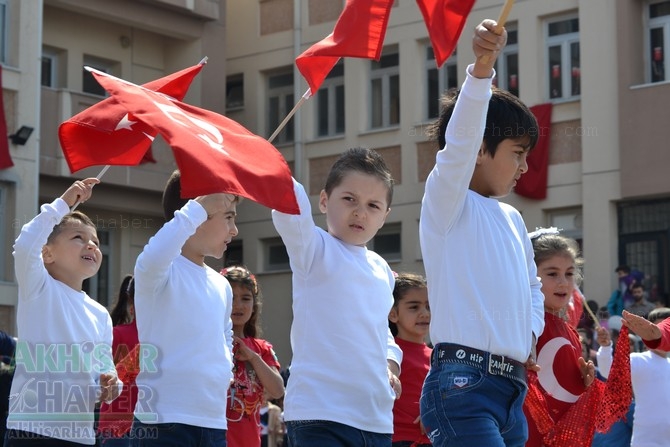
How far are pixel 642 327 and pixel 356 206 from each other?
6.42ft

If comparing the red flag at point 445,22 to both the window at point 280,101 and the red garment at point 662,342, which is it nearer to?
the red garment at point 662,342

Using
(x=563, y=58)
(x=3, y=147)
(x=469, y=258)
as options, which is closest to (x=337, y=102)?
(x=563, y=58)

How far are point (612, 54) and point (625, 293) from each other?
4.40 metres

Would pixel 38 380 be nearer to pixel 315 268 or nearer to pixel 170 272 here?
pixel 170 272

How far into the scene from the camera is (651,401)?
33.2 feet

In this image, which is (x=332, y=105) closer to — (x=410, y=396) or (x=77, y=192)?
(x=410, y=396)

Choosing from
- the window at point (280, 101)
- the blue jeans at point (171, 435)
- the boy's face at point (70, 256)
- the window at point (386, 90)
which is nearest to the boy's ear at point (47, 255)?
the boy's face at point (70, 256)

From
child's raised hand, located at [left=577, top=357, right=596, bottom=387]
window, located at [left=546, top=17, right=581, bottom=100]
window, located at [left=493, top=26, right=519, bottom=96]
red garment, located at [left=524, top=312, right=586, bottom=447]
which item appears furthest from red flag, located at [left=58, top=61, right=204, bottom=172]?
window, located at [left=493, top=26, right=519, bottom=96]

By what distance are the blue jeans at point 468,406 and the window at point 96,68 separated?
770 inches

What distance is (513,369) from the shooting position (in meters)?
5.30

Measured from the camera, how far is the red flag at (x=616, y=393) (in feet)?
25.0

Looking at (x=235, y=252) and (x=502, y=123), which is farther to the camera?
(x=235, y=252)

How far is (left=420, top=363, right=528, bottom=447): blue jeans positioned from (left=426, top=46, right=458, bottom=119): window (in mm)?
19259

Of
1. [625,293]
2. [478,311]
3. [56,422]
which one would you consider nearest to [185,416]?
[56,422]
